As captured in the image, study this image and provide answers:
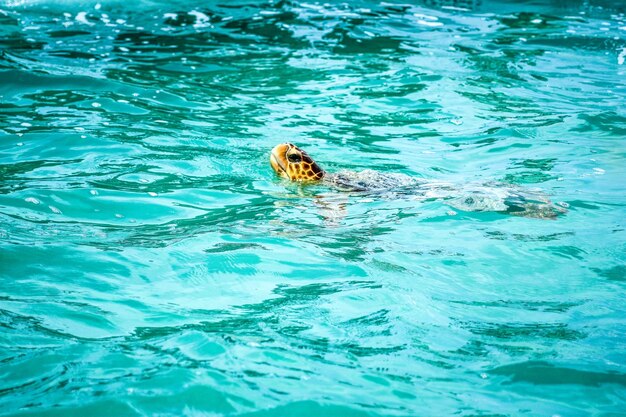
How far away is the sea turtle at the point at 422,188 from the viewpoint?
5.95 meters

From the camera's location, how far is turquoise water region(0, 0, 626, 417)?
3.31 metres

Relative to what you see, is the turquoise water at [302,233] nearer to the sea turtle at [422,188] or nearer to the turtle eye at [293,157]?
the sea turtle at [422,188]

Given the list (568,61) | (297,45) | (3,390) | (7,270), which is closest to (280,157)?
(7,270)

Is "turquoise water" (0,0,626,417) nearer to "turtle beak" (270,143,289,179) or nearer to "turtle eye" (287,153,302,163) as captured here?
"turtle beak" (270,143,289,179)

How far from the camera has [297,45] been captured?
1213 centimetres

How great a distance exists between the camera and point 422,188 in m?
6.45

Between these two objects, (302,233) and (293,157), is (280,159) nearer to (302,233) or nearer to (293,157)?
(293,157)

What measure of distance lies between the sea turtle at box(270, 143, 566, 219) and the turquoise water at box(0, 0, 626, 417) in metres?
0.14

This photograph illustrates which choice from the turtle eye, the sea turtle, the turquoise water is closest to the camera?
the turquoise water

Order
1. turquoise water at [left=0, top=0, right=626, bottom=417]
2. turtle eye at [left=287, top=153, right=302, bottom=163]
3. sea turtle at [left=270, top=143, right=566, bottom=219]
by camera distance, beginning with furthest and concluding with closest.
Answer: turtle eye at [left=287, top=153, right=302, bottom=163] → sea turtle at [left=270, top=143, right=566, bottom=219] → turquoise water at [left=0, top=0, right=626, bottom=417]

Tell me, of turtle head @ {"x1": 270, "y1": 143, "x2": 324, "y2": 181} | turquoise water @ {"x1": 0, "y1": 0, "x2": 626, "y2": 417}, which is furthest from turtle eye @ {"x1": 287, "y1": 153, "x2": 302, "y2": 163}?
turquoise water @ {"x1": 0, "y1": 0, "x2": 626, "y2": 417}

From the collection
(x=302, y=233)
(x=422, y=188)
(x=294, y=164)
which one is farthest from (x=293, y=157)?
(x=302, y=233)

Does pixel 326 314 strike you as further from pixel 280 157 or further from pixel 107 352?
pixel 280 157

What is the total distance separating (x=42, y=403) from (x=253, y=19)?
1164 centimetres
